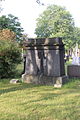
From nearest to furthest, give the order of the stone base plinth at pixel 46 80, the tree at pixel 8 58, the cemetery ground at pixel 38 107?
the cemetery ground at pixel 38 107 → the stone base plinth at pixel 46 80 → the tree at pixel 8 58

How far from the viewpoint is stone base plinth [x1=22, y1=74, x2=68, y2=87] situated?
9258mm

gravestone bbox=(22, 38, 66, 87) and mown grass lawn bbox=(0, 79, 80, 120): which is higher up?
gravestone bbox=(22, 38, 66, 87)

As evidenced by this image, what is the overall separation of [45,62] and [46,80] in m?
0.81

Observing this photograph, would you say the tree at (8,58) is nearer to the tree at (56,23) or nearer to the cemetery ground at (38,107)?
the cemetery ground at (38,107)

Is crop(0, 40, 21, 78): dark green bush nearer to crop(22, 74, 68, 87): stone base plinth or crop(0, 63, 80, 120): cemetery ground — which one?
crop(22, 74, 68, 87): stone base plinth

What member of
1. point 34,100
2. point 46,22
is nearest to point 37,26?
point 46,22

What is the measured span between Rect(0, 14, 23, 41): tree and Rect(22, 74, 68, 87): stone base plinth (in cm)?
3421

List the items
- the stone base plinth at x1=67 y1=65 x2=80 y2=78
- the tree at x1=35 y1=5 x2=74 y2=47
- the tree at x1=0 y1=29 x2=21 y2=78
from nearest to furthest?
the stone base plinth at x1=67 y1=65 x2=80 y2=78, the tree at x1=0 y1=29 x2=21 y2=78, the tree at x1=35 y1=5 x2=74 y2=47

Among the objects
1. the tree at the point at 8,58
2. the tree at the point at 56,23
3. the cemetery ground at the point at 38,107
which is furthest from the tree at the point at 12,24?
the cemetery ground at the point at 38,107

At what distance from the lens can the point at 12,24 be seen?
4534 centimetres

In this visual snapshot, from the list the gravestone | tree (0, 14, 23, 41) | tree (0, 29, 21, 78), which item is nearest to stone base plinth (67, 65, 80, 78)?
the gravestone

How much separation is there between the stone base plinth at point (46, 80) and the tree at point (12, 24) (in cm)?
3421

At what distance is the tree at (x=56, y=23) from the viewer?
213ft

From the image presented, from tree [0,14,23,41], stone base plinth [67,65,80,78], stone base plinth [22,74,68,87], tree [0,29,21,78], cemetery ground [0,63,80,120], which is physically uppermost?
tree [0,14,23,41]
